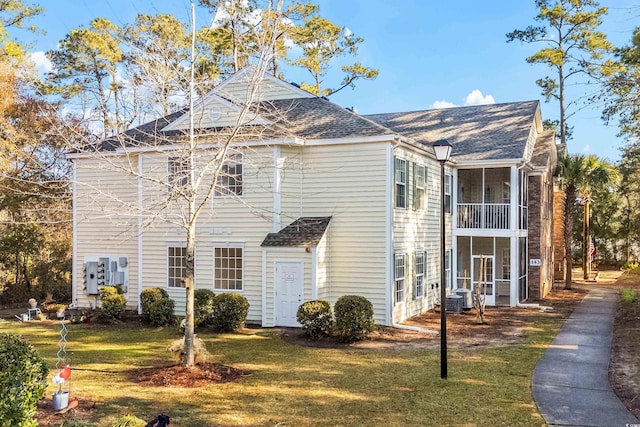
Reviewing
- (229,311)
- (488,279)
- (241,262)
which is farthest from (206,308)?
(488,279)

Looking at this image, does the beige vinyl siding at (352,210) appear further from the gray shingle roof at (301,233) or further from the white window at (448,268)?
the white window at (448,268)

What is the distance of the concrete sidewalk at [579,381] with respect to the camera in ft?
25.2

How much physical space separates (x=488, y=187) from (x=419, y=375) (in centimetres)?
1546

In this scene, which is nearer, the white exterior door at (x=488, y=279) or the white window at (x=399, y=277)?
the white window at (x=399, y=277)

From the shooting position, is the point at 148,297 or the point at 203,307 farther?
the point at 148,297

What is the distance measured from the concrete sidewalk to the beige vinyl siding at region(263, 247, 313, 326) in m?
6.50

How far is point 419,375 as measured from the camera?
10109 mm

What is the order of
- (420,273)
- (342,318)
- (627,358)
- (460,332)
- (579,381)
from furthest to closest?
(420,273)
(460,332)
(342,318)
(627,358)
(579,381)

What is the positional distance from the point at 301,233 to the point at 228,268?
279cm

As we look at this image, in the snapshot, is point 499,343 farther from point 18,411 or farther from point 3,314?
point 3,314

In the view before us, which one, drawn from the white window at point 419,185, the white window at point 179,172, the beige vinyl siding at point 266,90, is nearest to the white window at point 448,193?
the white window at point 419,185

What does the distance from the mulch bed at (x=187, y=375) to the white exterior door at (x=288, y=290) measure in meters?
4.91

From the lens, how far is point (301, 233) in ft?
50.5

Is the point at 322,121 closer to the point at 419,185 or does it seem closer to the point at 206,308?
the point at 419,185
